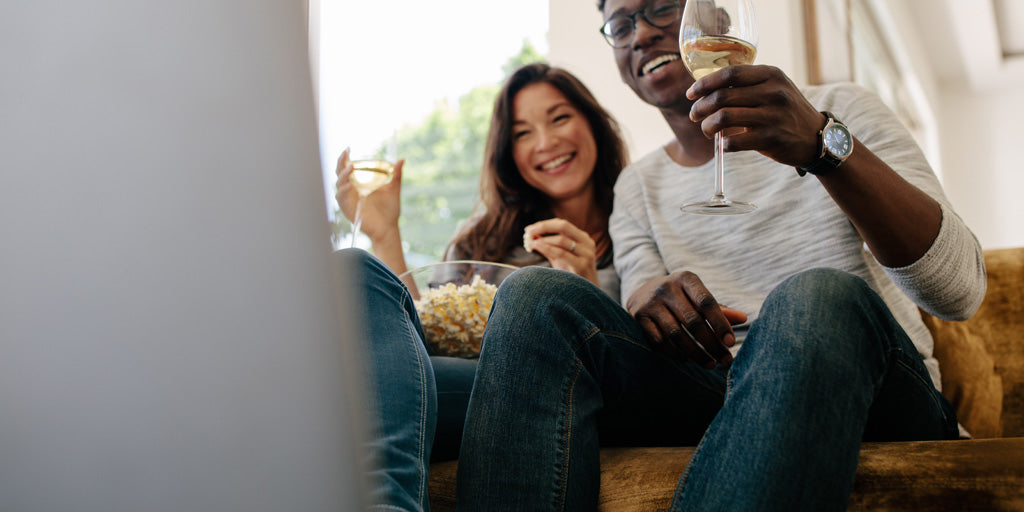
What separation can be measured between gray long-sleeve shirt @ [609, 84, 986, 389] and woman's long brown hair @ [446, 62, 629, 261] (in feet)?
1.28

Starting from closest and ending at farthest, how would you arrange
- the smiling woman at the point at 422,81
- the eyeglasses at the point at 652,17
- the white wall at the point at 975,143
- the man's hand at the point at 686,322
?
the man's hand at the point at 686,322 < the eyeglasses at the point at 652,17 < the smiling woman at the point at 422,81 < the white wall at the point at 975,143

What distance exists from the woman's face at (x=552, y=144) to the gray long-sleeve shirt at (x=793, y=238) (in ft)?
1.17

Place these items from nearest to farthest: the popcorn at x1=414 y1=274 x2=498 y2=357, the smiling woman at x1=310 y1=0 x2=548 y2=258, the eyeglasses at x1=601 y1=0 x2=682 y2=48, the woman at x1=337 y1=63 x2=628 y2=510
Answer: the popcorn at x1=414 y1=274 x2=498 y2=357 → the eyeglasses at x1=601 y1=0 x2=682 y2=48 → the woman at x1=337 y1=63 x2=628 y2=510 → the smiling woman at x1=310 y1=0 x2=548 y2=258

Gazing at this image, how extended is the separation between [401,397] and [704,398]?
374 millimetres

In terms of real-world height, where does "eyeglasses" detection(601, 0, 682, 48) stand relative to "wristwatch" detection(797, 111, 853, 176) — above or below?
above

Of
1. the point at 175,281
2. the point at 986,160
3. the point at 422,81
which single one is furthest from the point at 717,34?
the point at 986,160

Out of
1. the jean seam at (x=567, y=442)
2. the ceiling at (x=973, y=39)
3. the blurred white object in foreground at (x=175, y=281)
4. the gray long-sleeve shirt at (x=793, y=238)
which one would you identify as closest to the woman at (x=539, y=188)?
the gray long-sleeve shirt at (x=793, y=238)

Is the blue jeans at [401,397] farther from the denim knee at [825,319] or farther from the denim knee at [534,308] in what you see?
the denim knee at [825,319]

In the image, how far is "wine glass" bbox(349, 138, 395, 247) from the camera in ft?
4.68

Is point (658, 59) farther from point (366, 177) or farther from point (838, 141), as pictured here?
point (366, 177)

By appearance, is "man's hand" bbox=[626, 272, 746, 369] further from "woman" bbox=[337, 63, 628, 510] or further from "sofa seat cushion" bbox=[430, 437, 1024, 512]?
"woman" bbox=[337, 63, 628, 510]

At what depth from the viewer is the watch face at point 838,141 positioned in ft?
2.48

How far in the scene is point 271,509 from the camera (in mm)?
179

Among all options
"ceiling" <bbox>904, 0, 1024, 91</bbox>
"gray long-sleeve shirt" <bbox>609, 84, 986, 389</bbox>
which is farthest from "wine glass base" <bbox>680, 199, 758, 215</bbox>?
"ceiling" <bbox>904, 0, 1024, 91</bbox>
